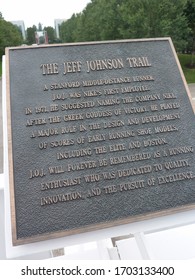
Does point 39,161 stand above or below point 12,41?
below

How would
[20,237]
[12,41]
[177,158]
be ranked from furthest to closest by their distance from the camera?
[12,41] → [177,158] → [20,237]

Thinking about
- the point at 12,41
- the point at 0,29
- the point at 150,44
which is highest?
the point at 12,41

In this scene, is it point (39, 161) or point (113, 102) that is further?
point (113, 102)

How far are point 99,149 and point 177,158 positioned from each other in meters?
0.69

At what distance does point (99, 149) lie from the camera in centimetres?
225

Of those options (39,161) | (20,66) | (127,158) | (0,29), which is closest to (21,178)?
(39,161)

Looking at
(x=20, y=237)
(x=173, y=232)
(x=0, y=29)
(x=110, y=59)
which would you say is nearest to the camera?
(x=20, y=237)

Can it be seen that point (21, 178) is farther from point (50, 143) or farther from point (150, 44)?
point (150, 44)

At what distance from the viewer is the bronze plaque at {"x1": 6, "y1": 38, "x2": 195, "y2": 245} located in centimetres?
203

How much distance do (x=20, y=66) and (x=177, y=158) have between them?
1.61 metres

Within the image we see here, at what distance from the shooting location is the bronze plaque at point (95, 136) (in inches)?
80.0

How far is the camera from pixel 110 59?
2627 millimetres

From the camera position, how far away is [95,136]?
229 centimetres

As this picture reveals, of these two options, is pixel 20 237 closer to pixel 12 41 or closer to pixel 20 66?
pixel 20 66
